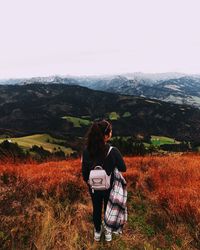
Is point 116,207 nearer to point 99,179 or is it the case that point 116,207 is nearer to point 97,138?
point 99,179

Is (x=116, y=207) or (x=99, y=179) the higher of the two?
(x=99, y=179)

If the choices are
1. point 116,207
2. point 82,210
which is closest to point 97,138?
point 116,207

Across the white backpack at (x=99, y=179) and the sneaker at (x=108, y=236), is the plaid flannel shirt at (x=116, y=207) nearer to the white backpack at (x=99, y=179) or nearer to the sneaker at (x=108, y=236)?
the sneaker at (x=108, y=236)

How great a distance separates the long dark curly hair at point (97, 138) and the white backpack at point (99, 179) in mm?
203

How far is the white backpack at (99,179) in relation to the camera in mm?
5402

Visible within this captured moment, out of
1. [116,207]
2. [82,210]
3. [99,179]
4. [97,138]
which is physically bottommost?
[82,210]

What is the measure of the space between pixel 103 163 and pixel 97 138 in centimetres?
50

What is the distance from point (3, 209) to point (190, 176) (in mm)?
5161

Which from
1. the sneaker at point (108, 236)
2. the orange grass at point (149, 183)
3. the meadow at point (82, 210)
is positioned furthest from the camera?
the orange grass at point (149, 183)

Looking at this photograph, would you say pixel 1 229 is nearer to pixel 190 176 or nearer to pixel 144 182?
pixel 144 182

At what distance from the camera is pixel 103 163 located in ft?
17.9

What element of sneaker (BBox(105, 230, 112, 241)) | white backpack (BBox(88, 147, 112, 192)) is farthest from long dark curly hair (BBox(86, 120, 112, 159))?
sneaker (BBox(105, 230, 112, 241))

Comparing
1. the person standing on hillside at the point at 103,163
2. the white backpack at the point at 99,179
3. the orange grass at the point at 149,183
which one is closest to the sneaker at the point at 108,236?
the person standing on hillside at the point at 103,163

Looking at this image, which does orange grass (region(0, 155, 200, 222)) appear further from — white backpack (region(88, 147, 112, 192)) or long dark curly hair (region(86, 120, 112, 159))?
long dark curly hair (region(86, 120, 112, 159))
